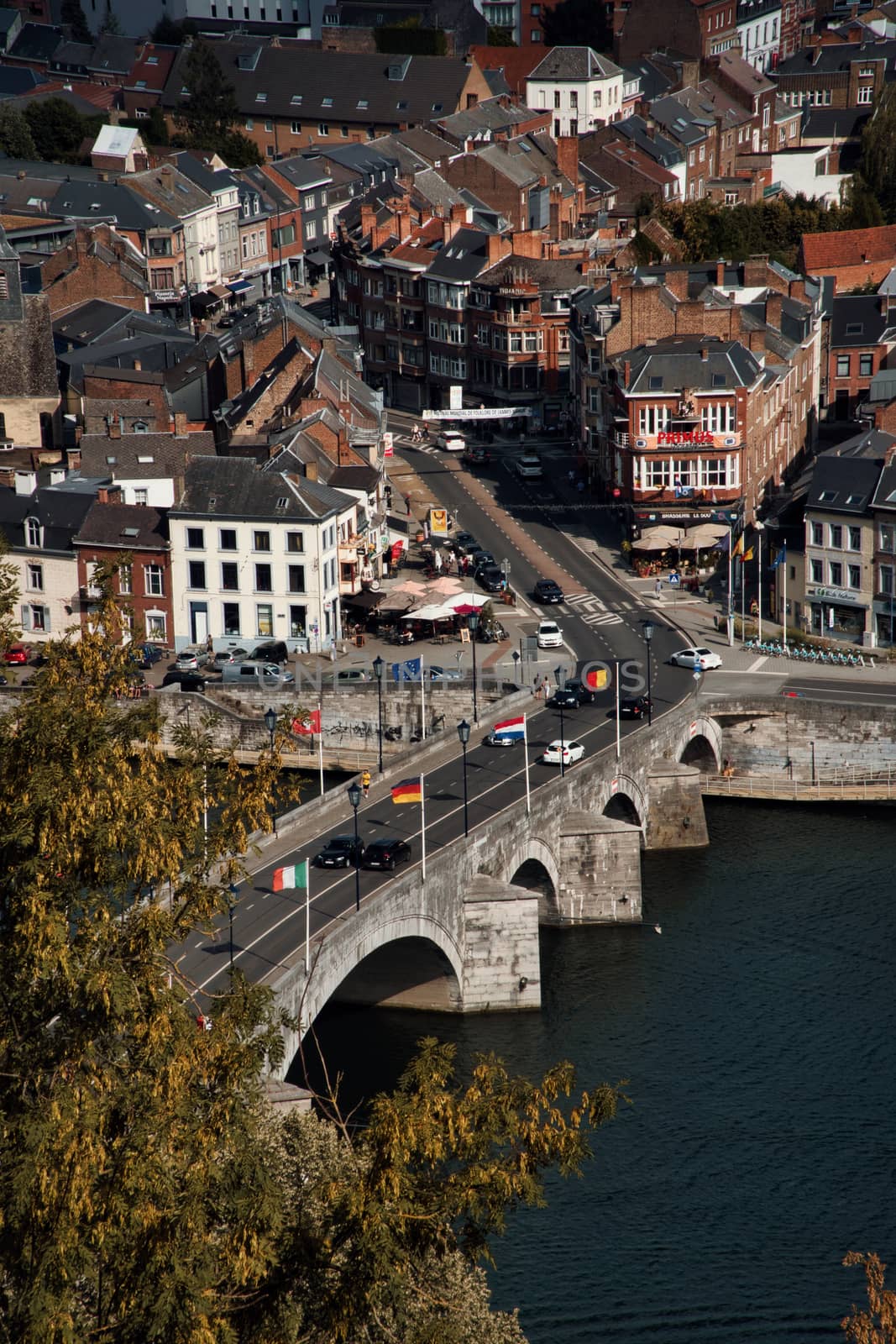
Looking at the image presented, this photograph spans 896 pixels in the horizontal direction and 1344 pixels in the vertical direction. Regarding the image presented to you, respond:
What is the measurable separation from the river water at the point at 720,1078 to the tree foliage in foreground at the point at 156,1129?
713 inches

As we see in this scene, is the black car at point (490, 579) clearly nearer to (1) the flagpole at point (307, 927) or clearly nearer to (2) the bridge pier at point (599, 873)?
(2) the bridge pier at point (599, 873)

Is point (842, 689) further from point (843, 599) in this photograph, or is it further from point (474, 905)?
point (474, 905)

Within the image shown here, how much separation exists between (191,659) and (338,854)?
1329 inches

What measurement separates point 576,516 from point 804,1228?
72982 millimetres

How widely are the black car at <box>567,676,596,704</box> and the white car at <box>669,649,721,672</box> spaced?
599 cm

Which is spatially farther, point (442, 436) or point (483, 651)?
point (442, 436)

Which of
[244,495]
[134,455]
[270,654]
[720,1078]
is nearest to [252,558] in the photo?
[244,495]

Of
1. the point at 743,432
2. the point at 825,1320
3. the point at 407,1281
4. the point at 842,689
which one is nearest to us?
the point at 407,1281

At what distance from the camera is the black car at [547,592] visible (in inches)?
4658

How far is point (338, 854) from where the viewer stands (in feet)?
261

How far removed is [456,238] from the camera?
531 feet

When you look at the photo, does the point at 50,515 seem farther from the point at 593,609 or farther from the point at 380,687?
the point at 593,609

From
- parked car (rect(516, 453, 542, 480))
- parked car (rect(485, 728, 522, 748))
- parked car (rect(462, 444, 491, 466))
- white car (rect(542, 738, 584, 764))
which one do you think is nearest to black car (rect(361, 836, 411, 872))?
white car (rect(542, 738, 584, 764))

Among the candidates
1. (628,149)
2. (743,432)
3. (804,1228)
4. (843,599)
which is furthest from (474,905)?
(628,149)
